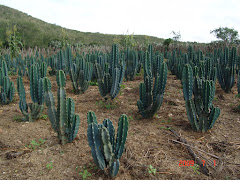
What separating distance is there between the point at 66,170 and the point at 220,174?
75.9 inches

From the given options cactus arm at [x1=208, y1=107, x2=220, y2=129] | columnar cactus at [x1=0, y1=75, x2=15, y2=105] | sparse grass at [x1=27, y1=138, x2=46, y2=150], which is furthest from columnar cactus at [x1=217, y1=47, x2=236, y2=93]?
columnar cactus at [x1=0, y1=75, x2=15, y2=105]

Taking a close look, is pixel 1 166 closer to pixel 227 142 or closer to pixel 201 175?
pixel 201 175

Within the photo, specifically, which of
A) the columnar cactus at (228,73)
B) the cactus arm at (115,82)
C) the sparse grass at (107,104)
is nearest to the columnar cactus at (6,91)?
the sparse grass at (107,104)

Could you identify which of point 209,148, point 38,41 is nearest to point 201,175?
point 209,148

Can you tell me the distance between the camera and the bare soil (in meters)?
2.66

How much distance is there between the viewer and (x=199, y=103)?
3.72 m

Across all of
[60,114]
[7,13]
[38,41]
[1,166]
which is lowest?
[1,166]

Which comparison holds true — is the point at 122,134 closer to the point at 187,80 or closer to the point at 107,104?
the point at 187,80

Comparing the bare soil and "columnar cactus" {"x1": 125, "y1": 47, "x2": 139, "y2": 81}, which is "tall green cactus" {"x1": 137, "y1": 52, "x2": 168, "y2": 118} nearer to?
the bare soil

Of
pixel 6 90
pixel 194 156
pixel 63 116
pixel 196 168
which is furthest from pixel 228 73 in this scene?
pixel 6 90

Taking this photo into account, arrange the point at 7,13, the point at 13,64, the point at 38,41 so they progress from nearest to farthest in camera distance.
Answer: the point at 13,64 < the point at 38,41 < the point at 7,13

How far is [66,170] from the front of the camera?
8.87 feet

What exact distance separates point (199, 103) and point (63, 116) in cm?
229

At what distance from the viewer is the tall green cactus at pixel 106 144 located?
94.7 inches
